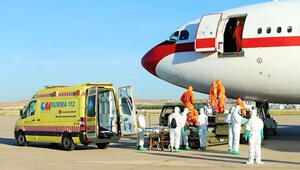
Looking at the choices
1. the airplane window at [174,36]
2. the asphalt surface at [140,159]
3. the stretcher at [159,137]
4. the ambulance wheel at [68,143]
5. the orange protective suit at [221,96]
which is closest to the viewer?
the asphalt surface at [140,159]

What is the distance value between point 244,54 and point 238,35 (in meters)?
1.04

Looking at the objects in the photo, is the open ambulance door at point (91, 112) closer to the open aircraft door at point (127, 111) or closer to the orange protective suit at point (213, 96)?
the open aircraft door at point (127, 111)

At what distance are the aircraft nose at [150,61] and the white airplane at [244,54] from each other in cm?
13

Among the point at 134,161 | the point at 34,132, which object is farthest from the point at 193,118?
the point at 34,132

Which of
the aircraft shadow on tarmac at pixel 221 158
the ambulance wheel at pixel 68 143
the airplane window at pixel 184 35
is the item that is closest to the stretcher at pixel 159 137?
the aircraft shadow on tarmac at pixel 221 158

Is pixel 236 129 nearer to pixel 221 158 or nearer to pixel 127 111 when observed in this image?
pixel 221 158

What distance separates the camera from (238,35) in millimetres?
18781

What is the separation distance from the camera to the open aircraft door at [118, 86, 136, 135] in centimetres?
1811

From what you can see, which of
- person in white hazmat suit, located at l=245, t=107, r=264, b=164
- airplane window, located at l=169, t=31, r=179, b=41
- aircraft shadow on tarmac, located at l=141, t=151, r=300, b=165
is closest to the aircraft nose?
airplane window, located at l=169, t=31, r=179, b=41

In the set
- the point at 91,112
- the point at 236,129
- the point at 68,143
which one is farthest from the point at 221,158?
the point at 68,143

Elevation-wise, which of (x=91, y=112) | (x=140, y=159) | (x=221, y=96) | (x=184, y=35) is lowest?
(x=140, y=159)

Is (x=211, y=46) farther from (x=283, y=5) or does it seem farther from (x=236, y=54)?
(x=283, y=5)

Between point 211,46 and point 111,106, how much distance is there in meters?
4.75

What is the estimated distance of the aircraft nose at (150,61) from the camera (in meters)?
20.6
